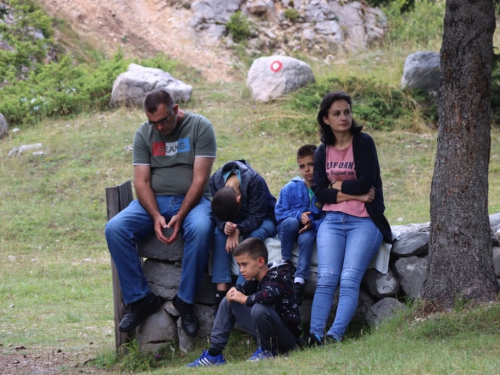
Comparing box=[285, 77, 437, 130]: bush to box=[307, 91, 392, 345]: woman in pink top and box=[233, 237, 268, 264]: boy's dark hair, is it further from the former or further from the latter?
box=[233, 237, 268, 264]: boy's dark hair

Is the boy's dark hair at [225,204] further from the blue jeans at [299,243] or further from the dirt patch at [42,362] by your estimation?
the dirt patch at [42,362]

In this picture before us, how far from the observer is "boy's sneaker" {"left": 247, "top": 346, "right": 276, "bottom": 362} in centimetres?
515

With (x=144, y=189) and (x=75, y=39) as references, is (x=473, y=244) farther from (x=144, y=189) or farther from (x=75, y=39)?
(x=75, y=39)

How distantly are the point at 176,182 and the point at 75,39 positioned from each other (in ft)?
54.3

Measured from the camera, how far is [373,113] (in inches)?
573

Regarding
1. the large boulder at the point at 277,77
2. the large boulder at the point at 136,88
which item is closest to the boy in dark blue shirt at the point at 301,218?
the large boulder at the point at 277,77

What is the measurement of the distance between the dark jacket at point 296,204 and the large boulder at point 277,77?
33.8 feet

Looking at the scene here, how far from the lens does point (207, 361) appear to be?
5344 mm

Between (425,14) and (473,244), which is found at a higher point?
(425,14)

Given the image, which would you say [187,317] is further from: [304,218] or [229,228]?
[304,218]

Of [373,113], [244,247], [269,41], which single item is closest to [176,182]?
[244,247]

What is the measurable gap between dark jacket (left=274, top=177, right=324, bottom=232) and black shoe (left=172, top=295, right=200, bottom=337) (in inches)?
38.9

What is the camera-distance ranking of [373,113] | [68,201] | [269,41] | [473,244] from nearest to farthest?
[473,244] < [68,201] < [373,113] < [269,41]

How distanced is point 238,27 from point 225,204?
60.7 ft
